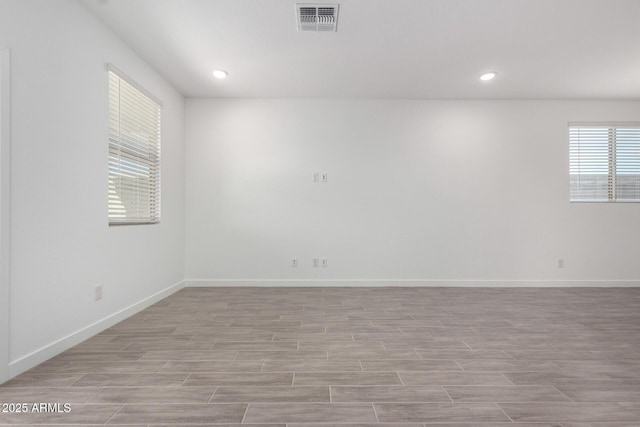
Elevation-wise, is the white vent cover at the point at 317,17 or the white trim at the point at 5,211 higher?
the white vent cover at the point at 317,17

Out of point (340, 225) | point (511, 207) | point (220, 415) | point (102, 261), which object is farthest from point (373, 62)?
point (220, 415)

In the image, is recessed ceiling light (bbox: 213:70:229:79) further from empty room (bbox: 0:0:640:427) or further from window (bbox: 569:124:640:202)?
window (bbox: 569:124:640:202)

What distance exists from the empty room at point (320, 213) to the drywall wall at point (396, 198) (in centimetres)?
3

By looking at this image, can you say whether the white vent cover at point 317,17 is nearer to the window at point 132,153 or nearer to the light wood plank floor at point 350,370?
the window at point 132,153

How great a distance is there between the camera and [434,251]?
16.9 ft

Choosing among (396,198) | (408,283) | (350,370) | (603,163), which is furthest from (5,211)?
(603,163)

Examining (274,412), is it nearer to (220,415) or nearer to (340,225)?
(220,415)

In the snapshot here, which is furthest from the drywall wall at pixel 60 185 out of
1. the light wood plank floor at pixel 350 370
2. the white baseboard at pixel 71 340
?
the light wood plank floor at pixel 350 370

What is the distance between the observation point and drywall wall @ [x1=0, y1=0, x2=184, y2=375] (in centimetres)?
221

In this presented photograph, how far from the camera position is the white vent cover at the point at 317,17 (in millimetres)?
2846

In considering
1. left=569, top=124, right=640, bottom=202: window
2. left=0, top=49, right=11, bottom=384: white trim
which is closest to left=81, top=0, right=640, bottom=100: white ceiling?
left=569, top=124, right=640, bottom=202: window

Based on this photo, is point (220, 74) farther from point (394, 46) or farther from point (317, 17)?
point (394, 46)

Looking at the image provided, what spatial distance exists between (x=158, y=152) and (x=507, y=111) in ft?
16.1

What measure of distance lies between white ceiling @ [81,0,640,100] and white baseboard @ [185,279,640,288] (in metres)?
2.68
